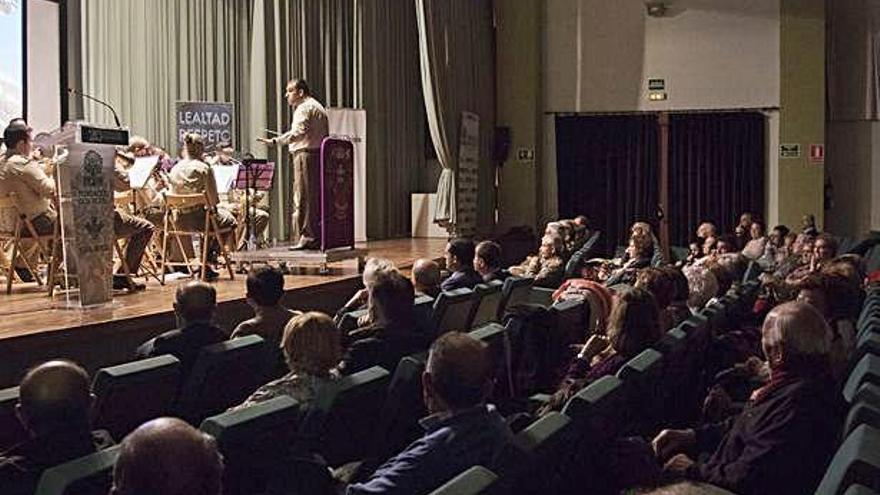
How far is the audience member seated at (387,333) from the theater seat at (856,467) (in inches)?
79.8

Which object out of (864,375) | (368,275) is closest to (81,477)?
(864,375)

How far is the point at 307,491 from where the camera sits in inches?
96.3

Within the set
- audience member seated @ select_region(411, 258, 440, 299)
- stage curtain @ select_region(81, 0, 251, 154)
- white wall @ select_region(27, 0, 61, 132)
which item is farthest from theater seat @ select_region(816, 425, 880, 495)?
stage curtain @ select_region(81, 0, 251, 154)

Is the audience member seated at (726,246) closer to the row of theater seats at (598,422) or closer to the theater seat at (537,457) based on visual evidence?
the row of theater seats at (598,422)

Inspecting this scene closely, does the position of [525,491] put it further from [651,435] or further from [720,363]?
[720,363]

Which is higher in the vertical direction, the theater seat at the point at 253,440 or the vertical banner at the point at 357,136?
the vertical banner at the point at 357,136

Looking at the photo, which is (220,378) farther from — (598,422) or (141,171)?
(141,171)

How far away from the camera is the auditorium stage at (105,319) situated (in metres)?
4.71

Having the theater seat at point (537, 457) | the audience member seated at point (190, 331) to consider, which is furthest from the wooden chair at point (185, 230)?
the theater seat at point (537, 457)

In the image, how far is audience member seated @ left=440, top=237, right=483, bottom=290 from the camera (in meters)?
5.69

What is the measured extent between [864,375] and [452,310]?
2.26 meters

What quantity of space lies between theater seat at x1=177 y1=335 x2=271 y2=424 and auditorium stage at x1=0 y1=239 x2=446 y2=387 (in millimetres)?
1582

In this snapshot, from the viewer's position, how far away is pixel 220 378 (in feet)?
11.3

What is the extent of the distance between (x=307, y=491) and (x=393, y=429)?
24.0 inches
